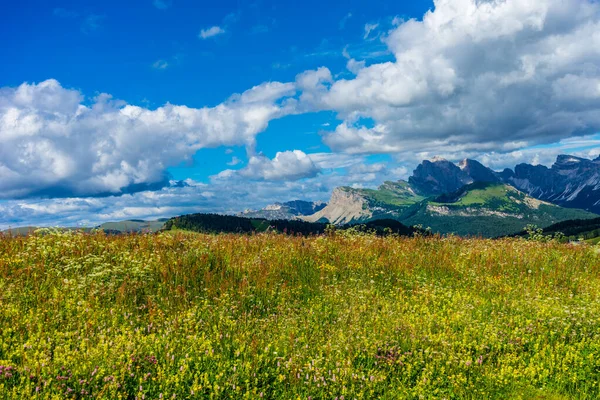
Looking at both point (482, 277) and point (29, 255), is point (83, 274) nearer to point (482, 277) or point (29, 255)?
point (29, 255)

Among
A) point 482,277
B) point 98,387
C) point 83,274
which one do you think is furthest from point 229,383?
point 482,277

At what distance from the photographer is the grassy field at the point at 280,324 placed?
21.9ft

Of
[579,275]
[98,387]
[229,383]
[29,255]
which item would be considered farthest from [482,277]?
[29,255]

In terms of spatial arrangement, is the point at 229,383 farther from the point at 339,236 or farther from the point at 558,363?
the point at 339,236

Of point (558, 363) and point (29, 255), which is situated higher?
point (29, 255)

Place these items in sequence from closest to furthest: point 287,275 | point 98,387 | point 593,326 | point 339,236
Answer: point 98,387, point 593,326, point 287,275, point 339,236

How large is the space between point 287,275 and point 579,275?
10.7m

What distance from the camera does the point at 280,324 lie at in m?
8.67

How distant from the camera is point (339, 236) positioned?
1719cm

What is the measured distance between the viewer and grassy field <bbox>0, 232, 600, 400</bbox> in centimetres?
666

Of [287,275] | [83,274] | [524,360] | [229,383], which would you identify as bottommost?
[524,360]

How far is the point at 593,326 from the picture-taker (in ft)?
30.5

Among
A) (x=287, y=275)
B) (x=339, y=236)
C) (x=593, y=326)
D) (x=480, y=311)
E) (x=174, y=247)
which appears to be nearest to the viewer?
(x=593, y=326)

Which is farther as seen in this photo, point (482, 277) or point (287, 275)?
point (482, 277)
